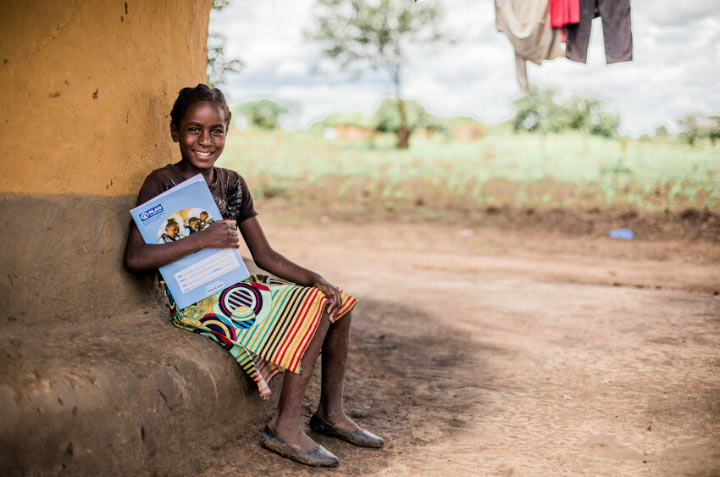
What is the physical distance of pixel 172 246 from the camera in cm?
233

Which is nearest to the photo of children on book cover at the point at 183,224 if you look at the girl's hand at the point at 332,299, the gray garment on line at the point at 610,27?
the girl's hand at the point at 332,299

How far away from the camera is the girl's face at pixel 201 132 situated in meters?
2.50

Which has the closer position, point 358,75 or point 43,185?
point 43,185

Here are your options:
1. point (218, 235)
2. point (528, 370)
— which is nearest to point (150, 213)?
point (218, 235)

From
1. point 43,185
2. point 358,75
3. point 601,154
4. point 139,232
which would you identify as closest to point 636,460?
point 139,232

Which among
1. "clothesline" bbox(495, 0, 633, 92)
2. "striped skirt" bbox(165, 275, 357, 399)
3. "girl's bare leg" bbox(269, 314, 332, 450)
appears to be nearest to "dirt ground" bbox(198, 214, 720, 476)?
"girl's bare leg" bbox(269, 314, 332, 450)

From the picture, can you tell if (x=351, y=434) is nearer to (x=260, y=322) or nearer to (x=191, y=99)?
(x=260, y=322)

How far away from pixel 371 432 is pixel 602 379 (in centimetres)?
144

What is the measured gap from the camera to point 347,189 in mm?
13680

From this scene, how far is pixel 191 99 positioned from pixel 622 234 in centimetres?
795

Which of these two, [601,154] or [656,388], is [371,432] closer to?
[656,388]

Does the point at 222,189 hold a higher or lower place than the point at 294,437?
higher

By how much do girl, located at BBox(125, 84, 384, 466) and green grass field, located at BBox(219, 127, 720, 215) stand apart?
8.94m

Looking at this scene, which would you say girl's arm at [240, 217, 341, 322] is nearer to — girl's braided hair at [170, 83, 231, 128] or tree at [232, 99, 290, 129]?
girl's braided hair at [170, 83, 231, 128]
